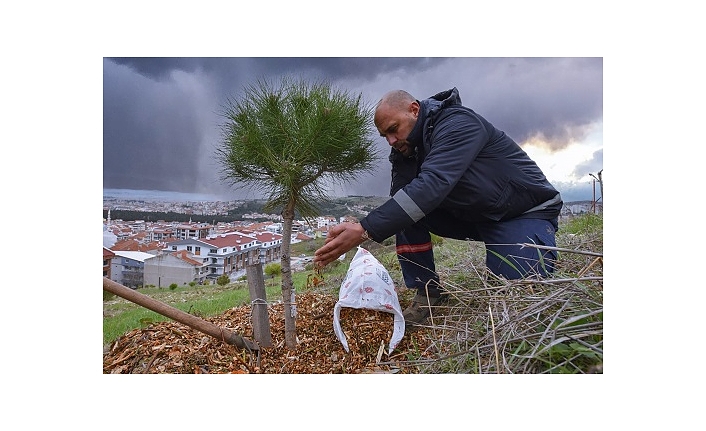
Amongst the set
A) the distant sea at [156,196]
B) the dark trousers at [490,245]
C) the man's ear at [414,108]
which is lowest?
the dark trousers at [490,245]

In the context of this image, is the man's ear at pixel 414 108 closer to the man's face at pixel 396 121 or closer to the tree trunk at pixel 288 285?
the man's face at pixel 396 121

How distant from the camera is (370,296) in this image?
166 centimetres

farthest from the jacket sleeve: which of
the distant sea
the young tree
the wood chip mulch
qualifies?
the distant sea

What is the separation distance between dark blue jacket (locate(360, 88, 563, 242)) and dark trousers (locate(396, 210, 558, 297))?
0.16ft

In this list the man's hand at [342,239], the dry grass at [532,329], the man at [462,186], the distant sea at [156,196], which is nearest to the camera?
the dry grass at [532,329]

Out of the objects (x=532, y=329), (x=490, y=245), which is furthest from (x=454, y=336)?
(x=490, y=245)

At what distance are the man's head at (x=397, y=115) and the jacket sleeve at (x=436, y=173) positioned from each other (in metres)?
0.09

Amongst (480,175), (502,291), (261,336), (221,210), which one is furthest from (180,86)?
(502,291)

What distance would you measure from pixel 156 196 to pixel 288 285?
1.80 feet

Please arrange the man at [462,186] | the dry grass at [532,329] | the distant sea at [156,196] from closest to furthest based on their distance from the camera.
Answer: the dry grass at [532,329] → the man at [462,186] → the distant sea at [156,196]

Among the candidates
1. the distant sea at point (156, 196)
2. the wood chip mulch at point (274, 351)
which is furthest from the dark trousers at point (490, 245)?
the distant sea at point (156, 196)

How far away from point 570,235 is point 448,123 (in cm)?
69

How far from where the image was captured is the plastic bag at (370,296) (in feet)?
5.27
